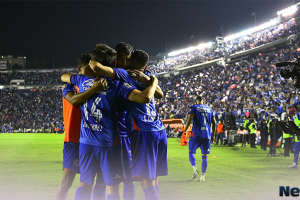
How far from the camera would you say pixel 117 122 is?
3809 millimetres

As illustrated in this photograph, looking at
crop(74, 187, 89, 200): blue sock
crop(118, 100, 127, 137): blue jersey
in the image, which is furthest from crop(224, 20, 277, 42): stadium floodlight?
crop(74, 187, 89, 200): blue sock

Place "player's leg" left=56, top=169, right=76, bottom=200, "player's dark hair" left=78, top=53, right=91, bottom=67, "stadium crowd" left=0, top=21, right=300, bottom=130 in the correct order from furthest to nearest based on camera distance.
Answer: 1. "stadium crowd" left=0, top=21, right=300, bottom=130
2. "player's leg" left=56, top=169, right=76, bottom=200
3. "player's dark hair" left=78, top=53, right=91, bottom=67

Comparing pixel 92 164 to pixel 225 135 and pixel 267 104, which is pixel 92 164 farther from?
pixel 267 104

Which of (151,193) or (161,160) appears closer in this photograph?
(151,193)

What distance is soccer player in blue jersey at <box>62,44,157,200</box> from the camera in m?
3.55

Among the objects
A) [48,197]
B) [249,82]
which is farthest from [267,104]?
[48,197]

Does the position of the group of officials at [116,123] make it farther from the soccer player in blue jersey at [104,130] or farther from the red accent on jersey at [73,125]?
the red accent on jersey at [73,125]

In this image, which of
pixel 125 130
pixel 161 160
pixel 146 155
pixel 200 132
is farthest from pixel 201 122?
pixel 146 155

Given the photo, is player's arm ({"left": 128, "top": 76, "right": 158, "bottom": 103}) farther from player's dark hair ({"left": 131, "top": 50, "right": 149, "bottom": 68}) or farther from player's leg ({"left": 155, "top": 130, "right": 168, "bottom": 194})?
player's leg ({"left": 155, "top": 130, "right": 168, "bottom": 194})

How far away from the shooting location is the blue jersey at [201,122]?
7852mm

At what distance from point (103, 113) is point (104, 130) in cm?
21

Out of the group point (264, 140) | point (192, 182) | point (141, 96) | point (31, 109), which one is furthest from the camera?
point (31, 109)

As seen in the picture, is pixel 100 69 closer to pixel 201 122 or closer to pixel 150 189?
pixel 150 189

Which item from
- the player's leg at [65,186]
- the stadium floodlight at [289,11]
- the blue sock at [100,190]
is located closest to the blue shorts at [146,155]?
the blue sock at [100,190]
